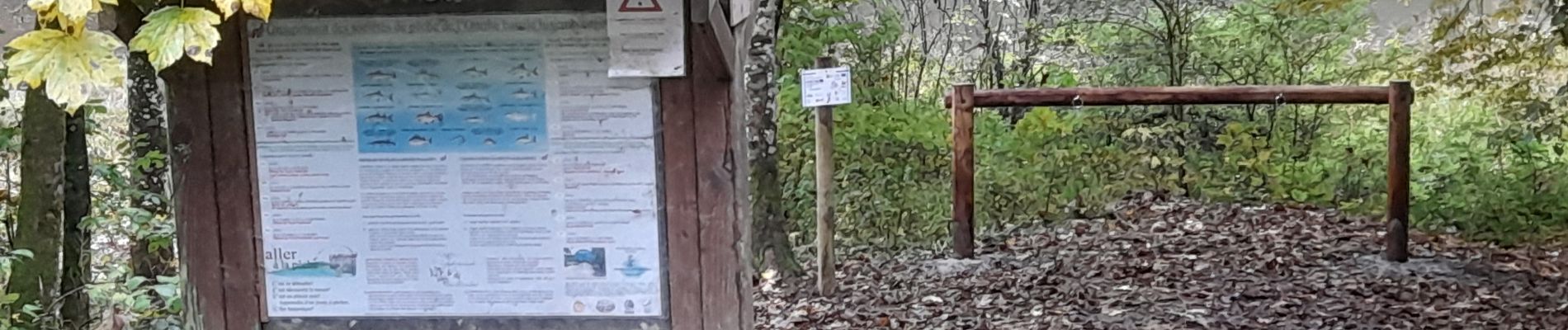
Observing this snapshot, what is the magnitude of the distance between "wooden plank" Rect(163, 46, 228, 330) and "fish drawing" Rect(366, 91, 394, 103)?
25 centimetres

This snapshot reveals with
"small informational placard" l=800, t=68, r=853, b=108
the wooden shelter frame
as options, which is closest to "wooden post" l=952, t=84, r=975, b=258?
the wooden shelter frame

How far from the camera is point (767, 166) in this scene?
5109 millimetres

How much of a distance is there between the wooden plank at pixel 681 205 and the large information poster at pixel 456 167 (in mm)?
22

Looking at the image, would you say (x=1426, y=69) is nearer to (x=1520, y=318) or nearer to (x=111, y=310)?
(x=1520, y=318)

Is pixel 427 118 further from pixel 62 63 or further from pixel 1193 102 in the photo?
pixel 1193 102

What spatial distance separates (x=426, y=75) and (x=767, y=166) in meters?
3.28

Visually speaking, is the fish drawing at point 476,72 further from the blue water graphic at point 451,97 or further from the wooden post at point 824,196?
the wooden post at point 824,196

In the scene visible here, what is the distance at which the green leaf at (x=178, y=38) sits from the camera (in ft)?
4.54

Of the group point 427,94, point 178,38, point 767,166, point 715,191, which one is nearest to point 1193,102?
point 767,166

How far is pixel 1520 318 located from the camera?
3988 millimetres

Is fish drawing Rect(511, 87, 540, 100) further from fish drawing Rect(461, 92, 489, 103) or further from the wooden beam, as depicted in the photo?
the wooden beam

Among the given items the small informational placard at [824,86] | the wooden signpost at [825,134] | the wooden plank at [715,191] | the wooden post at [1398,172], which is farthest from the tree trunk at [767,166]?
the wooden plank at [715,191]

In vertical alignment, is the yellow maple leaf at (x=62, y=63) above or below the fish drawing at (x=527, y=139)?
above

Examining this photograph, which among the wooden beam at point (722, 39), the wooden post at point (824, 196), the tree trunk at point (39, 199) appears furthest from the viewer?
the wooden post at point (824, 196)
